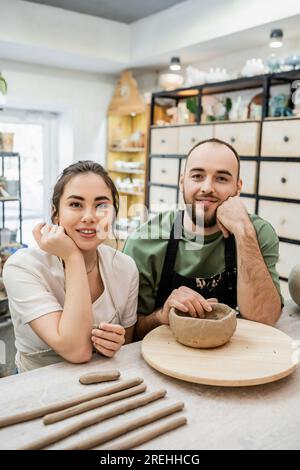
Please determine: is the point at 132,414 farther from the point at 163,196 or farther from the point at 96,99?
the point at 96,99

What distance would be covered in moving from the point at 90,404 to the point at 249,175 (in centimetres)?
306

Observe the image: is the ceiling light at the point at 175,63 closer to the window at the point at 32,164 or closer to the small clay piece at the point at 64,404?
the window at the point at 32,164

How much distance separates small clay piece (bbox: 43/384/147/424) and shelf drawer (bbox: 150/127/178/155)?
12.4 feet

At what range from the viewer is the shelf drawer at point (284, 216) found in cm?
332

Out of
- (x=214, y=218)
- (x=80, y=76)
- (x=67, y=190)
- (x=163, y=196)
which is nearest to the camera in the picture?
(x=67, y=190)

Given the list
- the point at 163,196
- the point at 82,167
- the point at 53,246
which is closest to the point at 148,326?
the point at 53,246

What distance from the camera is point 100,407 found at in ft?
2.83

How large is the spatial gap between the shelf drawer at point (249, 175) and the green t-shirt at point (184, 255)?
2.05m

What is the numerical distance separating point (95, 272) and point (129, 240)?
13.8 inches

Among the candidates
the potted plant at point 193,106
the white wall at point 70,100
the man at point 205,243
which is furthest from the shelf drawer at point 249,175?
the white wall at point 70,100

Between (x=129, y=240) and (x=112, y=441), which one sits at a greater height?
(x=129, y=240)

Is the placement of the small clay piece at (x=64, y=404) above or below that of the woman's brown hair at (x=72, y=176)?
below

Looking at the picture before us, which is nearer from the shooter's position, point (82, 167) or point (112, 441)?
point (112, 441)

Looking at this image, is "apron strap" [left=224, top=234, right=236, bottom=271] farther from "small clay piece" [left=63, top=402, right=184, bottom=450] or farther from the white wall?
the white wall
